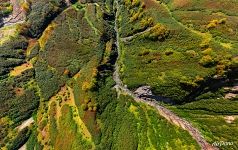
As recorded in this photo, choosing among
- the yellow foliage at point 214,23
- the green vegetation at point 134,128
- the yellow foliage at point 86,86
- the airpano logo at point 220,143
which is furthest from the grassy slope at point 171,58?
the airpano logo at point 220,143

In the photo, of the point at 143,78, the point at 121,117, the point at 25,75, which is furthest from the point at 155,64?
the point at 25,75

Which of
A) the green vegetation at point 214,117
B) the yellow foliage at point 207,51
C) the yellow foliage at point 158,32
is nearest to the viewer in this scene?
the green vegetation at point 214,117

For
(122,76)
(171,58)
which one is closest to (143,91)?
(122,76)

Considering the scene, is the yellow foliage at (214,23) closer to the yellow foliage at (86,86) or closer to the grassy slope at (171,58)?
the grassy slope at (171,58)

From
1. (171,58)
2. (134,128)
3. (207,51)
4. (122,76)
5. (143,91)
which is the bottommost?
(134,128)

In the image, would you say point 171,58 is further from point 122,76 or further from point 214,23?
point 122,76

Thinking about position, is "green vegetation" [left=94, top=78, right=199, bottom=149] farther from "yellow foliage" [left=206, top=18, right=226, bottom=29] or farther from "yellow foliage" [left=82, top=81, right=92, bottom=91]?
"yellow foliage" [left=206, top=18, right=226, bottom=29]
